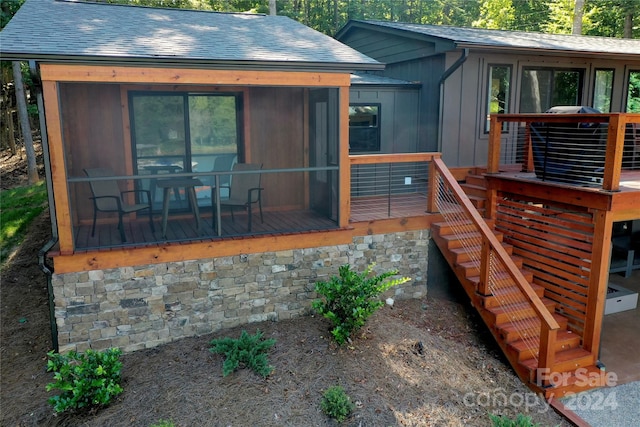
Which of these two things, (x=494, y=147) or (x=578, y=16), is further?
(x=578, y=16)

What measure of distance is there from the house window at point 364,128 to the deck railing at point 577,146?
2083 mm

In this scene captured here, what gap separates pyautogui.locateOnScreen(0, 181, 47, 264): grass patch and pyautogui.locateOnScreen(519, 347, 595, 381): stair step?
26.1 feet

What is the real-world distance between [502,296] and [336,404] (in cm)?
277

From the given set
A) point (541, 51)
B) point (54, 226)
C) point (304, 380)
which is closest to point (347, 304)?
point (304, 380)

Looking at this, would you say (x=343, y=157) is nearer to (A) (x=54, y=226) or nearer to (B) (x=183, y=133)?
(B) (x=183, y=133)

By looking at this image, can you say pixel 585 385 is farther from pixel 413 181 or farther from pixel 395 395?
pixel 413 181

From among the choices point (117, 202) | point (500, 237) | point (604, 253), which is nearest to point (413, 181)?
point (500, 237)

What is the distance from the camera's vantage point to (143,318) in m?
5.37

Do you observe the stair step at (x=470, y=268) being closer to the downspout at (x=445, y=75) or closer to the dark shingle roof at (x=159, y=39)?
the downspout at (x=445, y=75)

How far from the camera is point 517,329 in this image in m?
5.83

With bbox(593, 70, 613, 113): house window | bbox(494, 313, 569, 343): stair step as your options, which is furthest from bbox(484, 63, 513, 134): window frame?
bbox(494, 313, 569, 343): stair step

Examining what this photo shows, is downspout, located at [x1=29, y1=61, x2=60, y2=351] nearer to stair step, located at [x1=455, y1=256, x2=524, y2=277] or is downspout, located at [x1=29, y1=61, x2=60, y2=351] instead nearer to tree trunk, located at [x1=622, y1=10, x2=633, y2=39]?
stair step, located at [x1=455, y1=256, x2=524, y2=277]

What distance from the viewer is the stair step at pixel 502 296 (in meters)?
6.00

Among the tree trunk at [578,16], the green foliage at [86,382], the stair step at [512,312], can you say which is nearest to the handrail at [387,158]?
the stair step at [512,312]
